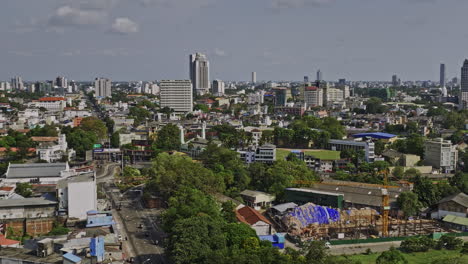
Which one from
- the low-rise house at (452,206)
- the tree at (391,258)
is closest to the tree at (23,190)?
the tree at (391,258)

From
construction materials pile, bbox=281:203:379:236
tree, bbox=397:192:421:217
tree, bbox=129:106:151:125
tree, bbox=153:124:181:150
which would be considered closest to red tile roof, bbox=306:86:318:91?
tree, bbox=129:106:151:125

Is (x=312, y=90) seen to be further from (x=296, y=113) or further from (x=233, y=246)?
(x=233, y=246)

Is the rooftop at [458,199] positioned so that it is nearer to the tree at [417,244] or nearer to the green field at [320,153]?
the tree at [417,244]

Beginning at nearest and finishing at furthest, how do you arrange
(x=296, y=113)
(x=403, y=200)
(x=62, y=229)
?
(x=62, y=229) < (x=403, y=200) < (x=296, y=113)

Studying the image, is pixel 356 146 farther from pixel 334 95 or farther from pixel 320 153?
pixel 334 95

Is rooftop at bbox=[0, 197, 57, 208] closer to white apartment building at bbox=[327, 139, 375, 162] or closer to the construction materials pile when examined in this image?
the construction materials pile

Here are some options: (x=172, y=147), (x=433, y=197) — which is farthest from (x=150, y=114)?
(x=433, y=197)
